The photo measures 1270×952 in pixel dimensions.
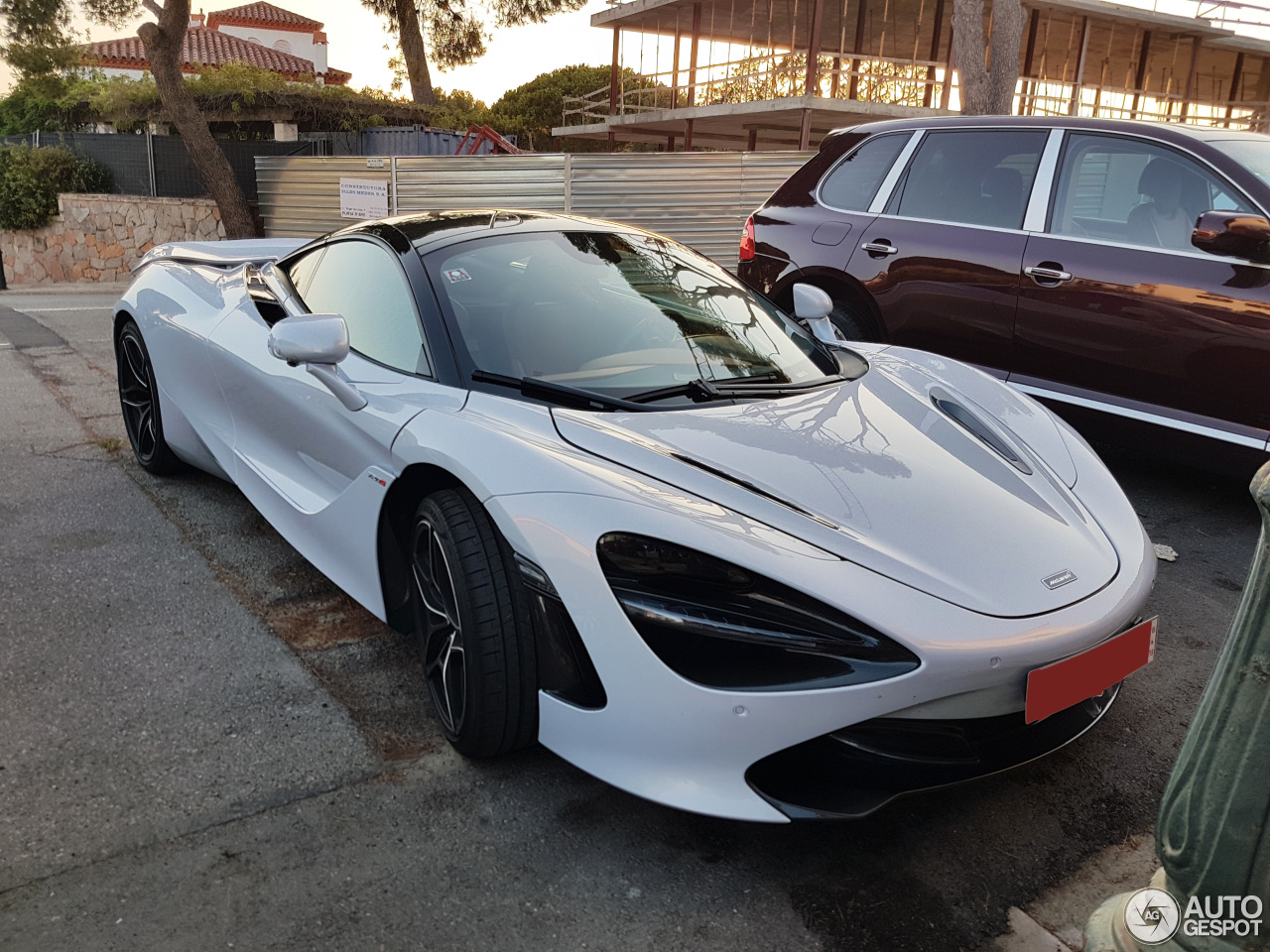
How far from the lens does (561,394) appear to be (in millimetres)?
2670

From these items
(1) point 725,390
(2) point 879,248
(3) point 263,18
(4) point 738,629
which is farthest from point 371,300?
(3) point 263,18

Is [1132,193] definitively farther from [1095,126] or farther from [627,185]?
[627,185]

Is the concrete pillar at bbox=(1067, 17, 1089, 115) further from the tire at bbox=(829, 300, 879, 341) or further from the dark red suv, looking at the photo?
the tire at bbox=(829, 300, 879, 341)

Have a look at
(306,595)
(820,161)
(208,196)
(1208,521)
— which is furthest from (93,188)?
(1208,521)

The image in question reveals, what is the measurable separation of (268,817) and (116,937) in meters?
0.42

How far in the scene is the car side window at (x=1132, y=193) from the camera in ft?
14.4

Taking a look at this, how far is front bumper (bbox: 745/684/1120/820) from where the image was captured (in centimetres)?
198

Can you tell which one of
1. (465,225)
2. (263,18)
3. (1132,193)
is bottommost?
(465,225)

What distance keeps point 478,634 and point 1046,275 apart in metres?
3.54

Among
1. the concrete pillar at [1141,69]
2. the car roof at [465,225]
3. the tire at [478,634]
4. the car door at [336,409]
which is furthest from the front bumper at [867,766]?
the concrete pillar at [1141,69]

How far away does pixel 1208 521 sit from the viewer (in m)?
4.42

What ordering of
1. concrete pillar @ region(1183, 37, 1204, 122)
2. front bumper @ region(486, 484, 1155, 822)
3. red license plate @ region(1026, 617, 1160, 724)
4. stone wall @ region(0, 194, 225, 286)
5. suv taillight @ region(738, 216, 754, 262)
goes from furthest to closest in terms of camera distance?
concrete pillar @ region(1183, 37, 1204, 122), stone wall @ region(0, 194, 225, 286), suv taillight @ region(738, 216, 754, 262), red license plate @ region(1026, 617, 1160, 724), front bumper @ region(486, 484, 1155, 822)

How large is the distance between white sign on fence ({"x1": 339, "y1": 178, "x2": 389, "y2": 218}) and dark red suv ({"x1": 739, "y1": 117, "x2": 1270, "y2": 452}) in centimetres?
1056

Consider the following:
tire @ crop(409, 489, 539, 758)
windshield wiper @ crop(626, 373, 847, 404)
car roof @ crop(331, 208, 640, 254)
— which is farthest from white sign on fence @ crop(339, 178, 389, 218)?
tire @ crop(409, 489, 539, 758)
